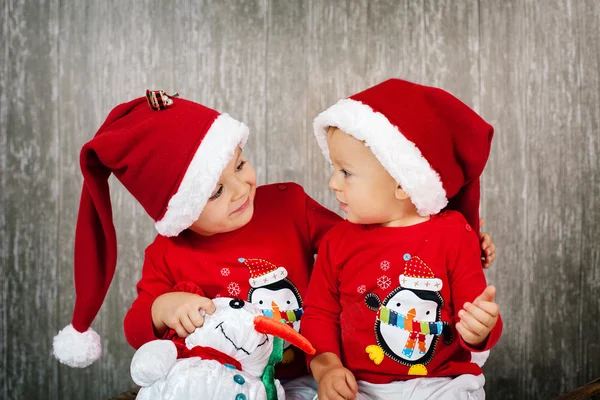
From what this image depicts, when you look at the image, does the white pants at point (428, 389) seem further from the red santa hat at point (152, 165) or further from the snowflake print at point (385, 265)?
the red santa hat at point (152, 165)

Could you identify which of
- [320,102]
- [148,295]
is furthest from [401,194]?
[320,102]

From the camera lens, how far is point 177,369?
0.98m

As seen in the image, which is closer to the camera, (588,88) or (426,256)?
(426,256)

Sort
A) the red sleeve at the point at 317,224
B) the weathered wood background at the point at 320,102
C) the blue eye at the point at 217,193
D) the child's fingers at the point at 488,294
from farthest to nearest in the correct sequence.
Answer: the weathered wood background at the point at 320,102 < the red sleeve at the point at 317,224 < the blue eye at the point at 217,193 < the child's fingers at the point at 488,294

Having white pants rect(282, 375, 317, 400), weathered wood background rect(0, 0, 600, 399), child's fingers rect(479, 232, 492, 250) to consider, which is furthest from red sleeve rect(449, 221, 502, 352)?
weathered wood background rect(0, 0, 600, 399)

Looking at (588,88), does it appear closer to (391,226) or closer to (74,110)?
(391,226)

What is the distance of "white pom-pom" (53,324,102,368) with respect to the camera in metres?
1.26

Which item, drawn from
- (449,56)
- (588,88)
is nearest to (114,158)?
(449,56)

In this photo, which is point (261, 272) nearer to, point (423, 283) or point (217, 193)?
point (217, 193)

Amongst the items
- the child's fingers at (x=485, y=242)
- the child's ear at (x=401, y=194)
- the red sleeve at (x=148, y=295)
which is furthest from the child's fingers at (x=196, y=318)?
the child's fingers at (x=485, y=242)

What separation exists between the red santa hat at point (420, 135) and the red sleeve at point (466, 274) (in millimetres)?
71

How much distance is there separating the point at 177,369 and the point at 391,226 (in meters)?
0.42

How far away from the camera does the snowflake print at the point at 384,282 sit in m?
1.12

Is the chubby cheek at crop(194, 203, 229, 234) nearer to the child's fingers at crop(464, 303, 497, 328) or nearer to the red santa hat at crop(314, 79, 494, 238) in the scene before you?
the red santa hat at crop(314, 79, 494, 238)
